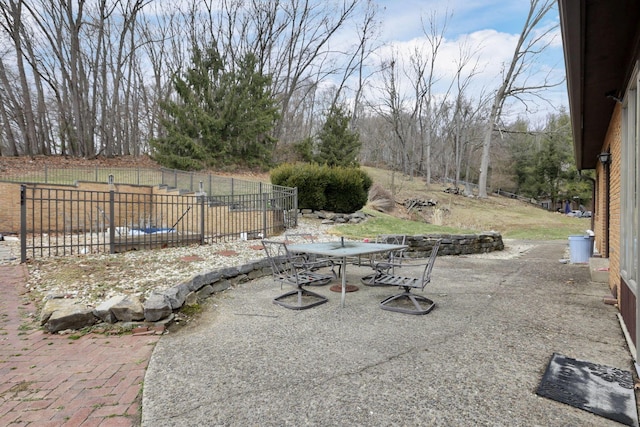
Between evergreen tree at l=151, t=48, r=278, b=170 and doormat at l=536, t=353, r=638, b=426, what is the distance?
18.3 metres

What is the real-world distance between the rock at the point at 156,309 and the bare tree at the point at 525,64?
24500 mm

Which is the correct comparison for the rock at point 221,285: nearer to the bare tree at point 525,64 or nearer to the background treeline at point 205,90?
the background treeline at point 205,90

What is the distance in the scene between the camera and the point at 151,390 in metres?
2.44

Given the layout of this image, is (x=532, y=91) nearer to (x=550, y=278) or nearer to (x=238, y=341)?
(x=550, y=278)

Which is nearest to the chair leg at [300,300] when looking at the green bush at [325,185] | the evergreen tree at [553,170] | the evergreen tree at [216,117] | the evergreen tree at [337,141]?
the green bush at [325,185]

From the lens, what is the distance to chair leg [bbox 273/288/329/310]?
4367mm

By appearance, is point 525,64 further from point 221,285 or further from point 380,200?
point 221,285

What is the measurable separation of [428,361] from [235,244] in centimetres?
579

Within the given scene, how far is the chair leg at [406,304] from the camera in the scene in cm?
415

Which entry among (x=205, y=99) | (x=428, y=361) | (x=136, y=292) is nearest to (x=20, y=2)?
(x=205, y=99)

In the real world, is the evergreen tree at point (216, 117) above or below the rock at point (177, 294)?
above

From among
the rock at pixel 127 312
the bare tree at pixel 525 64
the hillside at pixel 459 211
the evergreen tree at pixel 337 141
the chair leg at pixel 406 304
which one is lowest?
the chair leg at pixel 406 304

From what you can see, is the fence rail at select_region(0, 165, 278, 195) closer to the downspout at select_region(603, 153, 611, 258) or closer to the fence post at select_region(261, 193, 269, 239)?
the fence post at select_region(261, 193, 269, 239)

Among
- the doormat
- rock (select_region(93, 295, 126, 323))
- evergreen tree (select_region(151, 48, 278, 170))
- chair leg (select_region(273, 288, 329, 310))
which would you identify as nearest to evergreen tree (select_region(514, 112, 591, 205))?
evergreen tree (select_region(151, 48, 278, 170))
